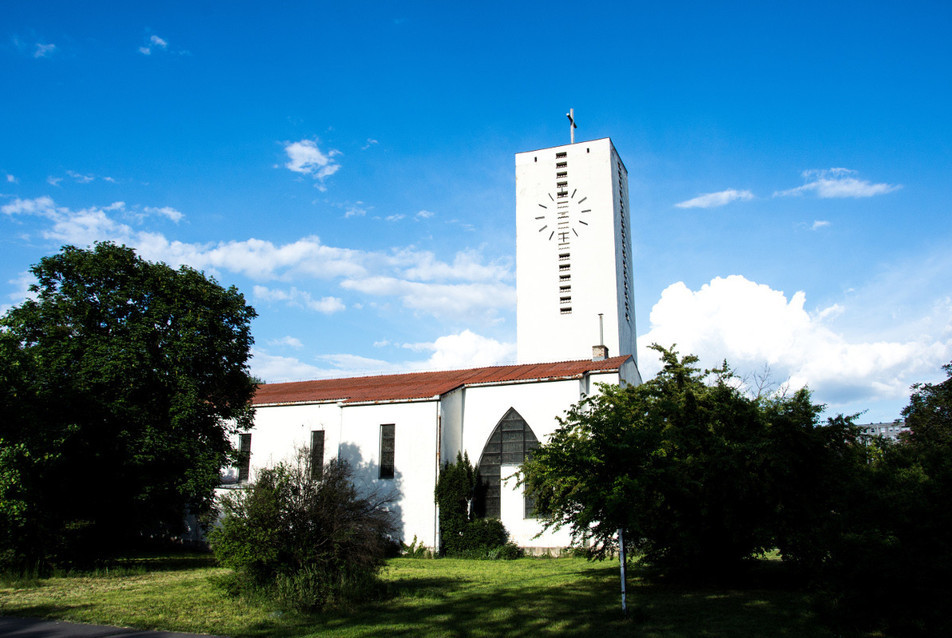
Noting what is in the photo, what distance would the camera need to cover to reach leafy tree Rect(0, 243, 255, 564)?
17.5 meters

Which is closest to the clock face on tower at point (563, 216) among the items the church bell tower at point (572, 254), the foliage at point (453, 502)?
the church bell tower at point (572, 254)

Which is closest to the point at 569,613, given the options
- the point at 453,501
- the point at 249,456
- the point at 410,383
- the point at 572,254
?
the point at 453,501

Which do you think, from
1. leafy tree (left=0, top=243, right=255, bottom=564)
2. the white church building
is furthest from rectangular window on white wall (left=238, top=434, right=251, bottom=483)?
leafy tree (left=0, top=243, right=255, bottom=564)

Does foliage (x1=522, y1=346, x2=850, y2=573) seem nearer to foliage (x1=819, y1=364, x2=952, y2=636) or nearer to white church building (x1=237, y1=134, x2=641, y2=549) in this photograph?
foliage (x1=819, y1=364, x2=952, y2=636)

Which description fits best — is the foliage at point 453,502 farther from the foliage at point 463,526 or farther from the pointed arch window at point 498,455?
the pointed arch window at point 498,455

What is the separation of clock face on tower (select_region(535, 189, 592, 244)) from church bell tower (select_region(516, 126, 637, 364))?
0.07 metres

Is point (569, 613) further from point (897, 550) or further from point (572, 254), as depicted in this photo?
point (572, 254)

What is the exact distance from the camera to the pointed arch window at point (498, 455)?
2642cm

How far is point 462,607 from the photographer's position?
12.9 m

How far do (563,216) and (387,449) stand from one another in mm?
24441

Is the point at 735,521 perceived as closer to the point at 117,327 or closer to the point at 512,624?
the point at 512,624

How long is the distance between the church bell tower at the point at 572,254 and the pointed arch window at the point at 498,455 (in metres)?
14.7

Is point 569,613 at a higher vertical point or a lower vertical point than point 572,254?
lower

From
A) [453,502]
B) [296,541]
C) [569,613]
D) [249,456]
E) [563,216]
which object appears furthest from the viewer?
[563,216]
